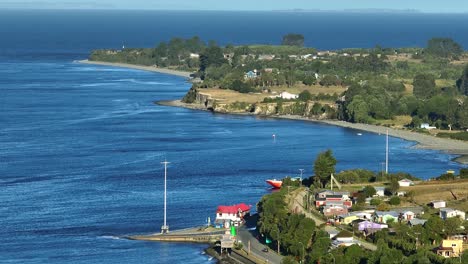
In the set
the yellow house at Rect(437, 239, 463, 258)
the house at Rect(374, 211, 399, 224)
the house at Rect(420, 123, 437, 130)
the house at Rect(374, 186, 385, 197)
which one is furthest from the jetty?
the house at Rect(420, 123, 437, 130)

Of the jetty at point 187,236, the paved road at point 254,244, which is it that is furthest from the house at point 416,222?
the jetty at point 187,236

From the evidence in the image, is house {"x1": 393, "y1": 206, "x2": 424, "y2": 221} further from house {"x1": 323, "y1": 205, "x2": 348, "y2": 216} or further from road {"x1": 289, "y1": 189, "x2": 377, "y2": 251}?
road {"x1": 289, "y1": 189, "x2": 377, "y2": 251}

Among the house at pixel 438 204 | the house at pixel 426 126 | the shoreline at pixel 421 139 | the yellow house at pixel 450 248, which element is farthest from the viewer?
the house at pixel 426 126

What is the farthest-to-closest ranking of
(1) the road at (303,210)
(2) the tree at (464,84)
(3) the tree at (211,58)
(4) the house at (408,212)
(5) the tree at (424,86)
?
(3) the tree at (211,58) < (2) the tree at (464,84) < (5) the tree at (424,86) < (4) the house at (408,212) < (1) the road at (303,210)

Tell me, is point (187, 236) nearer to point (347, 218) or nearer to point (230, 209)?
point (230, 209)

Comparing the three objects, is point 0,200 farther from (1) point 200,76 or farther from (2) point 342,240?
(1) point 200,76

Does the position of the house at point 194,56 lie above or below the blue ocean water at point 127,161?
below

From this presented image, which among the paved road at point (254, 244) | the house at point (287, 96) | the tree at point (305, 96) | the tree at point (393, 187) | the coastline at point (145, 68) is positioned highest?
the tree at point (393, 187)

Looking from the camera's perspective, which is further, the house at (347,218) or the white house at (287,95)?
the white house at (287,95)

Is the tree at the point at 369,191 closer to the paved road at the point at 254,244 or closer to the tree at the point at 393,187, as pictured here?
the tree at the point at 393,187
